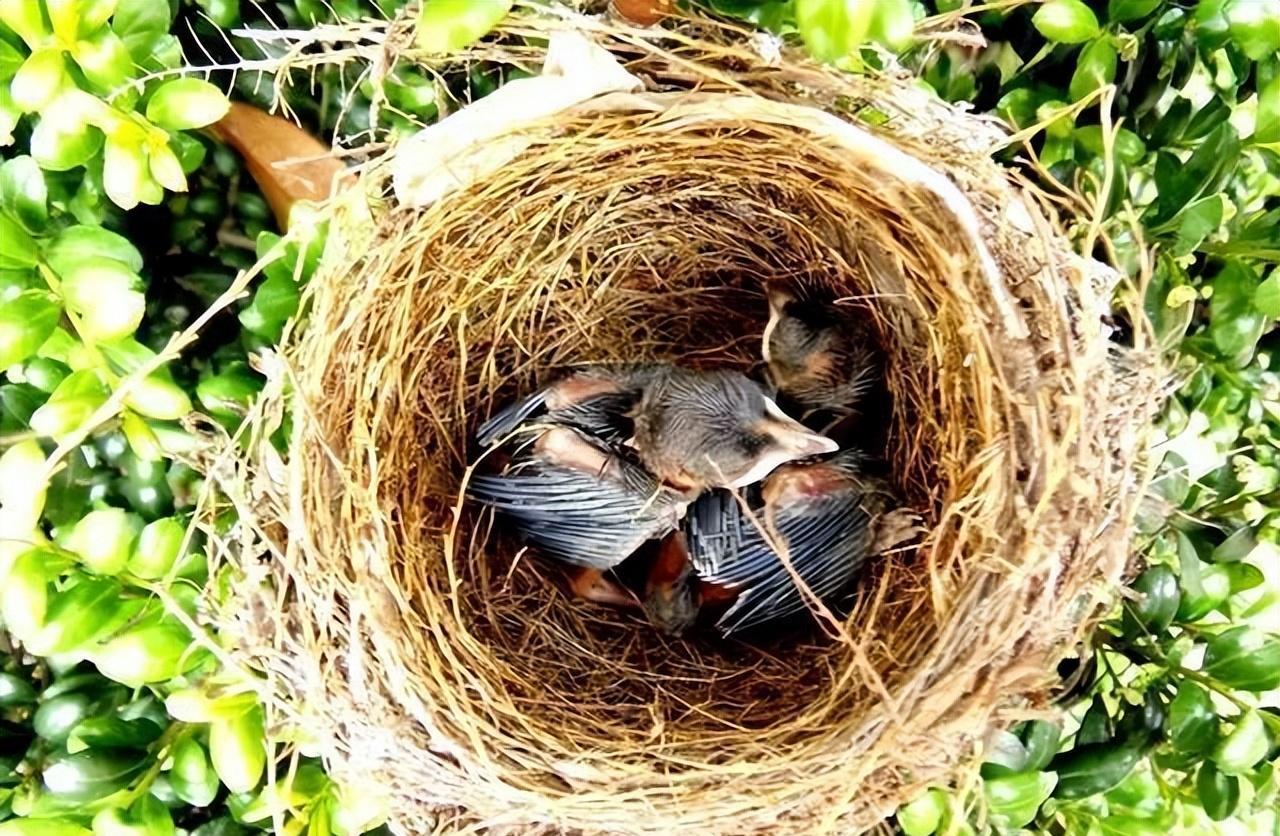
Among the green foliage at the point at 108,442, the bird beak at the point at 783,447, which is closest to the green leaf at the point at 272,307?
the green foliage at the point at 108,442

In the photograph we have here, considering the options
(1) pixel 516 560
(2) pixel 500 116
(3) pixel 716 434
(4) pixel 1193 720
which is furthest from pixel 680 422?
(4) pixel 1193 720

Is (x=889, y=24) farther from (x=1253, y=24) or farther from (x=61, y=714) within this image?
(x=61, y=714)

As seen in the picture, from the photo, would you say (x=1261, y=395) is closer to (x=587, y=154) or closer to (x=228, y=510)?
(x=587, y=154)

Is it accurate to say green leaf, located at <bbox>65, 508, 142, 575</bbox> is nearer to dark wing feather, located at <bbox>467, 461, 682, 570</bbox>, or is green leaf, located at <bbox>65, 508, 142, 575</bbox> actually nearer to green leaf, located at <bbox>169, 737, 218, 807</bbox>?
green leaf, located at <bbox>169, 737, 218, 807</bbox>

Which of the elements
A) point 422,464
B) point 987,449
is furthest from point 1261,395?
point 422,464

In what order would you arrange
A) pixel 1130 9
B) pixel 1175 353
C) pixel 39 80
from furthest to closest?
1. pixel 1175 353
2. pixel 1130 9
3. pixel 39 80

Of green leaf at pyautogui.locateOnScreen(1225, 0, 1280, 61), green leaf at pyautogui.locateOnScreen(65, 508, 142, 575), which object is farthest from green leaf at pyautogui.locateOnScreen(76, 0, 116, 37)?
green leaf at pyautogui.locateOnScreen(1225, 0, 1280, 61)
